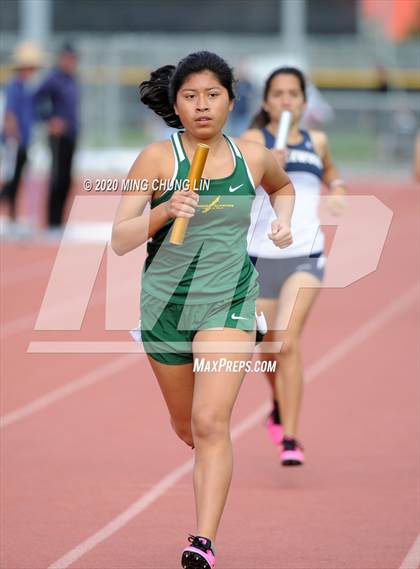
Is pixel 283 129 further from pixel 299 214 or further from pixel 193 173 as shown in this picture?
pixel 193 173

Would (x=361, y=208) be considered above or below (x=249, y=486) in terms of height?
above

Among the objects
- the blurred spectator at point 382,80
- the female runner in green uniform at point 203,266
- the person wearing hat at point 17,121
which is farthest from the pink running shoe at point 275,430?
the blurred spectator at point 382,80

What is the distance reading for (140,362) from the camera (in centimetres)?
1100

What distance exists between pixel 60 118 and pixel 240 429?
33.7 feet

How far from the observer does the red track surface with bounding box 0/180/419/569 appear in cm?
602

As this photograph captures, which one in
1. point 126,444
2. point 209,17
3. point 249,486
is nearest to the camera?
point 249,486

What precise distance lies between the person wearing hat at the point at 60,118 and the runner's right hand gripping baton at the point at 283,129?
34.2ft

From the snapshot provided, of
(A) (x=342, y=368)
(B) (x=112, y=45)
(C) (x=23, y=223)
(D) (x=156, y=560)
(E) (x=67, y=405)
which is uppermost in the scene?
(B) (x=112, y=45)

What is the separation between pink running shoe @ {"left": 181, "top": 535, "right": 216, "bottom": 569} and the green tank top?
841mm

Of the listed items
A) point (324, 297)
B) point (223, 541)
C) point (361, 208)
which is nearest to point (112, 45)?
point (361, 208)

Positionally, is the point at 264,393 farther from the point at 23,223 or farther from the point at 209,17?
the point at 209,17

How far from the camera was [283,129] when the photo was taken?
7.68 m

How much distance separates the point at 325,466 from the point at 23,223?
13.3 meters

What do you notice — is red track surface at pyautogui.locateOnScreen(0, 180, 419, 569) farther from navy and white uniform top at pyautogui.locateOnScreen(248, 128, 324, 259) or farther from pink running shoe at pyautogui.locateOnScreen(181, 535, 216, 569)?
navy and white uniform top at pyautogui.locateOnScreen(248, 128, 324, 259)
